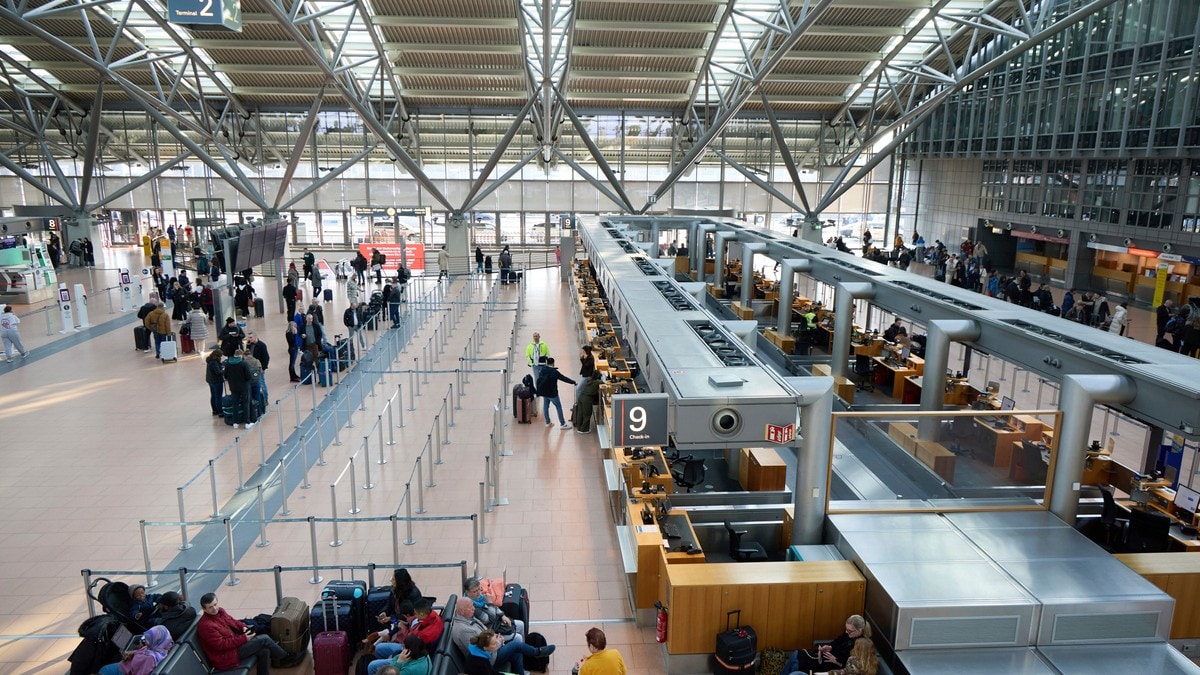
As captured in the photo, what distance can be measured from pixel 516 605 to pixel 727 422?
270 centimetres

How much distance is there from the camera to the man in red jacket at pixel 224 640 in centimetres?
665

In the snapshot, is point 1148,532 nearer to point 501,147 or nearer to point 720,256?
point 720,256

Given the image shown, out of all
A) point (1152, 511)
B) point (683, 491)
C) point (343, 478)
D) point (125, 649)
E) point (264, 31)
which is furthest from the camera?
point (264, 31)

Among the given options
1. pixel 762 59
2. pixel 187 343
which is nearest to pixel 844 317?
pixel 187 343

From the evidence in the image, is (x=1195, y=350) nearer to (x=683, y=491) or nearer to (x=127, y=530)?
(x=683, y=491)

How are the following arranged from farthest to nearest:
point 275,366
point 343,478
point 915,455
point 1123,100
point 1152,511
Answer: point 1123,100 < point 275,366 < point 343,478 < point 915,455 < point 1152,511

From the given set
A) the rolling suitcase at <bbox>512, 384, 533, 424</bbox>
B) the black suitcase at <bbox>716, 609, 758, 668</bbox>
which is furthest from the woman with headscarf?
the rolling suitcase at <bbox>512, 384, 533, 424</bbox>

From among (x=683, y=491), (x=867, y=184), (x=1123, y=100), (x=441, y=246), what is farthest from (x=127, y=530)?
(x=867, y=184)

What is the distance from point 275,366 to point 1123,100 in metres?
26.7

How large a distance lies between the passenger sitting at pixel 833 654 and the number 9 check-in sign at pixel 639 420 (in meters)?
2.25

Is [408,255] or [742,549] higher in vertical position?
[408,255]

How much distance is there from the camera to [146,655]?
6.42m

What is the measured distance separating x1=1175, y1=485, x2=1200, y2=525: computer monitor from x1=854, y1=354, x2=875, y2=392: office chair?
7.48 m

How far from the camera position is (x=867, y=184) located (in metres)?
42.7
